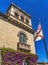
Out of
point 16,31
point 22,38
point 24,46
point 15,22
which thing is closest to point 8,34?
point 16,31

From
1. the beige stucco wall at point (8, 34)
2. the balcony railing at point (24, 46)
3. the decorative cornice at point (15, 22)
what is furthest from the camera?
the decorative cornice at point (15, 22)

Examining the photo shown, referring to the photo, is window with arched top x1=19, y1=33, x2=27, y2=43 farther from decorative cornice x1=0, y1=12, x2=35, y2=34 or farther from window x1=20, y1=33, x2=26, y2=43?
decorative cornice x1=0, y1=12, x2=35, y2=34

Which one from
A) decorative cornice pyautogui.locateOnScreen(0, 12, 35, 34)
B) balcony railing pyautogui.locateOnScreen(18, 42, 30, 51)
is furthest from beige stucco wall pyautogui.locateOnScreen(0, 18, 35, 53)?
balcony railing pyautogui.locateOnScreen(18, 42, 30, 51)

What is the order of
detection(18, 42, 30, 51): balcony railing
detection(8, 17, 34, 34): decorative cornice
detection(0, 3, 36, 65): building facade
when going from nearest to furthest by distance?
detection(0, 3, 36, 65): building facade → detection(18, 42, 30, 51): balcony railing → detection(8, 17, 34, 34): decorative cornice

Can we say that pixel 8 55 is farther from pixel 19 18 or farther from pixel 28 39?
pixel 19 18

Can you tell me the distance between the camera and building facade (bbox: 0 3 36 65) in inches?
743

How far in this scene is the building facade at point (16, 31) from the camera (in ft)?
62.0

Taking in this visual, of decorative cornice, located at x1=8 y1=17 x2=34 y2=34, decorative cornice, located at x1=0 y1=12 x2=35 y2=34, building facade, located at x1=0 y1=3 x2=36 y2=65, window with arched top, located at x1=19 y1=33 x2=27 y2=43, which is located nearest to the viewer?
building facade, located at x1=0 y1=3 x2=36 y2=65

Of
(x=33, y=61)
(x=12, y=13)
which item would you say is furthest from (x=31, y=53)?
(x=12, y=13)

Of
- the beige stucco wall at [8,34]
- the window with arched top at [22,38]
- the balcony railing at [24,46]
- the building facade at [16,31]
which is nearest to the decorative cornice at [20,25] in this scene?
the building facade at [16,31]

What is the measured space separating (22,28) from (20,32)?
979mm

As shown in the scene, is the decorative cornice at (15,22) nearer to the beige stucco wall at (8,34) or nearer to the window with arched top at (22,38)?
the beige stucco wall at (8,34)

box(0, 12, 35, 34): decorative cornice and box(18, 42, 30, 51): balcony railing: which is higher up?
box(0, 12, 35, 34): decorative cornice

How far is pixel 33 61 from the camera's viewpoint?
2055 centimetres
